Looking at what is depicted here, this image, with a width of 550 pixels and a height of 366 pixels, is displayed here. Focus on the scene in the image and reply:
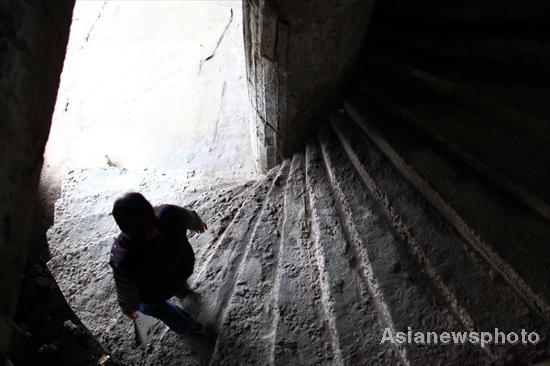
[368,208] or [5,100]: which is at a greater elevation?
[5,100]

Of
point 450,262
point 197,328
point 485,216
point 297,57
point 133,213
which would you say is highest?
point 297,57

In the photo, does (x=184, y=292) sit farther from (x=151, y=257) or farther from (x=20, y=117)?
(x=20, y=117)

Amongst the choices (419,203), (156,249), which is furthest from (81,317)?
(419,203)

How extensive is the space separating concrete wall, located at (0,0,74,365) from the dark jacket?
0.54m

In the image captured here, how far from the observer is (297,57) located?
2498mm

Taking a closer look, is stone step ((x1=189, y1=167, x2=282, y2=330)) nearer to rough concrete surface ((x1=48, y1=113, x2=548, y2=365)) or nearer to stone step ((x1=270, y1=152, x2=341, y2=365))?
rough concrete surface ((x1=48, y1=113, x2=548, y2=365))

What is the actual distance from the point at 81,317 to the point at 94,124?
9.92ft

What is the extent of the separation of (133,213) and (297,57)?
1.44 m

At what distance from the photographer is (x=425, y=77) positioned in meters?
2.58

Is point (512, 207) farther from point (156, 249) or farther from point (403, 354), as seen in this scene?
point (156, 249)

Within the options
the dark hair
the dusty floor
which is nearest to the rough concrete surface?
the dark hair

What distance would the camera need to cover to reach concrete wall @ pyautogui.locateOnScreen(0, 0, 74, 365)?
1.25 metres

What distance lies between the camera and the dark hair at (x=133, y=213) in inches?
67.1

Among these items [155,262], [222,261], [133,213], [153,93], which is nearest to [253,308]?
[222,261]
